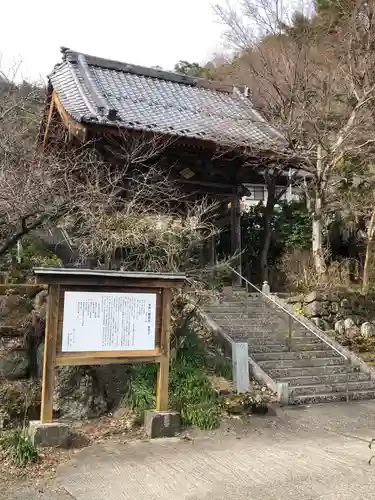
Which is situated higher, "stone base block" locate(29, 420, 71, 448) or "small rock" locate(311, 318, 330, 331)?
"small rock" locate(311, 318, 330, 331)

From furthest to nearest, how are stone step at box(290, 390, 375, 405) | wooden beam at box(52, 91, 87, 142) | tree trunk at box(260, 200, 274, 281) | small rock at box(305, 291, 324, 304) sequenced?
tree trunk at box(260, 200, 274, 281) < small rock at box(305, 291, 324, 304) < wooden beam at box(52, 91, 87, 142) < stone step at box(290, 390, 375, 405)

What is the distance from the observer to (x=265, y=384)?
8672 millimetres

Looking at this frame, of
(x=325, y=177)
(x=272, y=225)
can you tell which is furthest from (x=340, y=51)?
(x=272, y=225)

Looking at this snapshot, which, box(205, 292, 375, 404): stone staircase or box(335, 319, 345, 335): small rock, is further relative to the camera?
box(335, 319, 345, 335): small rock

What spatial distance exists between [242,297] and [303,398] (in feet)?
15.3

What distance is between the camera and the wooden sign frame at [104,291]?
604 centimetres

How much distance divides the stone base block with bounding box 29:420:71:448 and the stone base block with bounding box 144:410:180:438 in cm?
109

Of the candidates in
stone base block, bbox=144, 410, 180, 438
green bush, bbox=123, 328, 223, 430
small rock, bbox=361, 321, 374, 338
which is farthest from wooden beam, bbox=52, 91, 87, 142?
small rock, bbox=361, 321, 374, 338

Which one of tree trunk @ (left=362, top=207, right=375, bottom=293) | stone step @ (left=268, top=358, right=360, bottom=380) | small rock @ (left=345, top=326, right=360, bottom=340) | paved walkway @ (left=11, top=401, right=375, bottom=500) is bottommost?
paved walkway @ (left=11, top=401, right=375, bottom=500)

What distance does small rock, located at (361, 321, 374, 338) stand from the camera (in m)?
12.1

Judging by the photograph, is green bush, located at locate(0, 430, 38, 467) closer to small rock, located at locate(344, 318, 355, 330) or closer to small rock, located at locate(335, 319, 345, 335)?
small rock, located at locate(335, 319, 345, 335)

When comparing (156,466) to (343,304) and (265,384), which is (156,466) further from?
(343,304)

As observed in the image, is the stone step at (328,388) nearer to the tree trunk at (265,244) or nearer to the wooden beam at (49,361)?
the wooden beam at (49,361)

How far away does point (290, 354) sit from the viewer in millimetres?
10203
